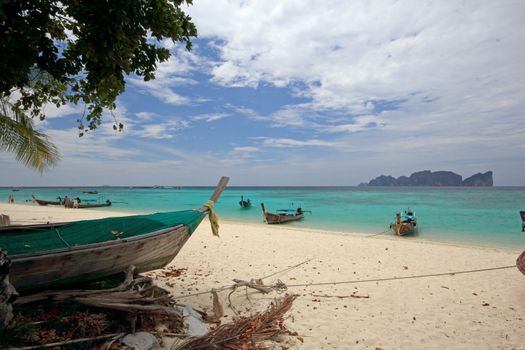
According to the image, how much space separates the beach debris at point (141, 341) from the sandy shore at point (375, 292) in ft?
4.58

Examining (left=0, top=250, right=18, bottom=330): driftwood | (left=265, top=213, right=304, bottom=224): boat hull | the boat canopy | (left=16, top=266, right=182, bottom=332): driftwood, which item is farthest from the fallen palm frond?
(left=265, top=213, right=304, bottom=224): boat hull

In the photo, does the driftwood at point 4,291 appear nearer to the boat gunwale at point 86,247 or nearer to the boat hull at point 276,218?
the boat gunwale at point 86,247

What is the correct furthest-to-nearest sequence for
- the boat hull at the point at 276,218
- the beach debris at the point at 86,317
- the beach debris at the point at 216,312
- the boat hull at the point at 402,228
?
the boat hull at the point at 276,218 → the boat hull at the point at 402,228 → the beach debris at the point at 216,312 → the beach debris at the point at 86,317

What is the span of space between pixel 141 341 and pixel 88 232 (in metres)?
2.48

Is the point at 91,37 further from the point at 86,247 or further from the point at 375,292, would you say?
the point at 375,292

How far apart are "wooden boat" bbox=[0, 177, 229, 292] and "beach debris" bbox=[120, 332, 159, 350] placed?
100 centimetres

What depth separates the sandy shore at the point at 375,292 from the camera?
428 cm

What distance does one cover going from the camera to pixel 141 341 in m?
3.32

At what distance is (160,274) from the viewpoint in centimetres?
688

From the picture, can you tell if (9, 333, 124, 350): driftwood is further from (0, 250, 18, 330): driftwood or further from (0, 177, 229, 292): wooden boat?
(0, 177, 229, 292): wooden boat

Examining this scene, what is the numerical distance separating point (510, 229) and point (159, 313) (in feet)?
77.2

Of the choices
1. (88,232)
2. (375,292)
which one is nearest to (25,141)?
(88,232)

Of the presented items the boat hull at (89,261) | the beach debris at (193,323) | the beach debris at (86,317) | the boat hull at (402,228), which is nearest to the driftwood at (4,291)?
the beach debris at (86,317)

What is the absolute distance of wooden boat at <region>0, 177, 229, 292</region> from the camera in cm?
325
